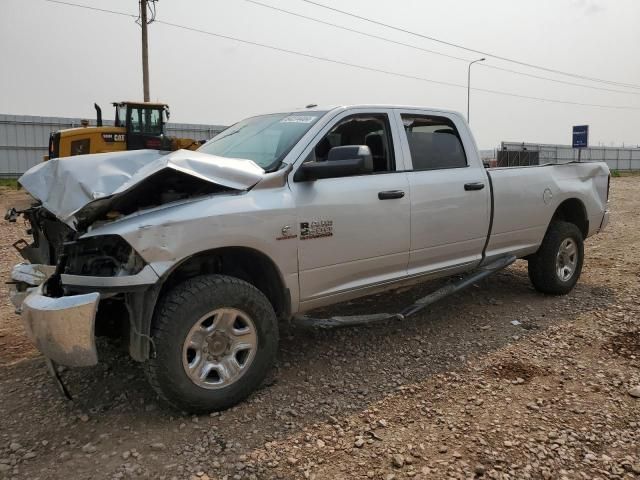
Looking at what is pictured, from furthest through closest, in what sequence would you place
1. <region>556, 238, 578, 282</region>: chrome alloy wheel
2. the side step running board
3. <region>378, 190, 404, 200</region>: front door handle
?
<region>556, 238, 578, 282</region>: chrome alloy wheel < <region>378, 190, 404, 200</region>: front door handle < the side step running board

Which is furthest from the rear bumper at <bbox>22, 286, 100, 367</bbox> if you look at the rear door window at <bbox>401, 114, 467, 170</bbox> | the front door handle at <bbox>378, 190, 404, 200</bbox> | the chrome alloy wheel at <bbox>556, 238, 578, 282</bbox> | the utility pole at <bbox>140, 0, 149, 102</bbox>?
the utility pole at <bbox>140, 0, 149, 102</bbox>

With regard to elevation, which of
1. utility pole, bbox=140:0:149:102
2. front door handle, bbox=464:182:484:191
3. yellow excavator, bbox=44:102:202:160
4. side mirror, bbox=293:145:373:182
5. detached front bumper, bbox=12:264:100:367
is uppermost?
utility pole, bbox=140:0:149:102

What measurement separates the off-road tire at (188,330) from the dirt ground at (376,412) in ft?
0.45

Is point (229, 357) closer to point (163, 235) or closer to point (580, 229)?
point (163, 235)

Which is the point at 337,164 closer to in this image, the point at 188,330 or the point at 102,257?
the point at 188,330

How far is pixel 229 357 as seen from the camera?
333 cm

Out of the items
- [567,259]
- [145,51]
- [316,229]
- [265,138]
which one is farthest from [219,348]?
[145,51]

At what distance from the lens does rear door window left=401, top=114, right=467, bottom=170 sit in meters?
4.49

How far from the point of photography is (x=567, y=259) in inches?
231

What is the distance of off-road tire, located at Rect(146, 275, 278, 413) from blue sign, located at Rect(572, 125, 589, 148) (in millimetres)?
32792

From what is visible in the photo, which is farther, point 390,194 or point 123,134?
point 123,134

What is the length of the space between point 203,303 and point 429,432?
152 centimetres

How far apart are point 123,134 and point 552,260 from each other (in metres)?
13.2

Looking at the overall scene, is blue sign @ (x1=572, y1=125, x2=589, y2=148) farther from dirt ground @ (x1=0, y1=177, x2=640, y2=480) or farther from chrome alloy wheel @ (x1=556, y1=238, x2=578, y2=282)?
dirt ground @ (x1=0, y1=177, x2=640, y2=480)
